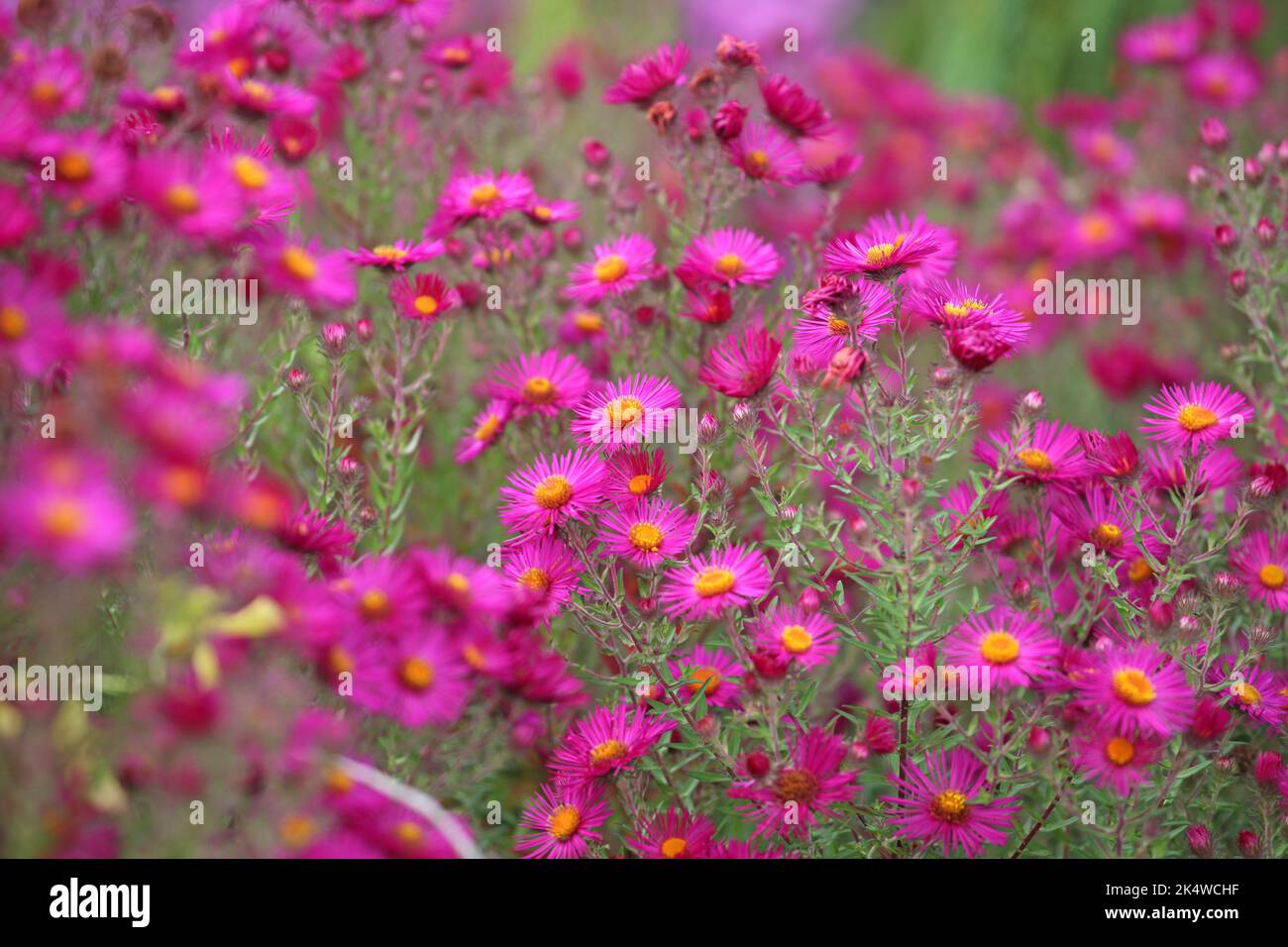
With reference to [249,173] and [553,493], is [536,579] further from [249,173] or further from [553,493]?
[249,173]

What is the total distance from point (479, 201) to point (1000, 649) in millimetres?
945

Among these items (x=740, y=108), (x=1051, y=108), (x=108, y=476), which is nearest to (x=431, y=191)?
(x=740, y=108)

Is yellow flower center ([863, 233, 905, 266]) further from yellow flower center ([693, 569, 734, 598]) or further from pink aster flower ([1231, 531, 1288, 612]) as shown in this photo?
pink aster flower ([1231, 531, 1288, 612])

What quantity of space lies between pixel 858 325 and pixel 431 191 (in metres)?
1.04

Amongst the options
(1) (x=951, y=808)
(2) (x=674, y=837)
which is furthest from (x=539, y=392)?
(1) (x=951, y=808)

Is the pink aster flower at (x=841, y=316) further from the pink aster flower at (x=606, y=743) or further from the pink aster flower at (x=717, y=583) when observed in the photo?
the pink aster flower at (x=606, y=743)

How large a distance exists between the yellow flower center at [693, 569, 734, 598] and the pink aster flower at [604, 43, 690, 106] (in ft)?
2.64

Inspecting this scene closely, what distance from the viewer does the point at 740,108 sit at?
59.7 inches

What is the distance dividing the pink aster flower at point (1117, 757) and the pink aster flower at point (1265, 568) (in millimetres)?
338

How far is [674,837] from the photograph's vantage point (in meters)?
1.26

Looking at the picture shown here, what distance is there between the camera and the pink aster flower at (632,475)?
1.33 metres

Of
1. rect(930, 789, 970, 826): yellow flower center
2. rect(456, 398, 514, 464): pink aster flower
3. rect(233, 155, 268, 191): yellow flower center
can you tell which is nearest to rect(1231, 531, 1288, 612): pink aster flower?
rect(930, 789, 970, 826): yellow flower center

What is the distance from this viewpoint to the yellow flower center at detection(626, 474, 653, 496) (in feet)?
4.33

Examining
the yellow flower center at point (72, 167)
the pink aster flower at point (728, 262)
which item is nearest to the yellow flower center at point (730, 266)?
the pink aster flower at point (728, 262)
